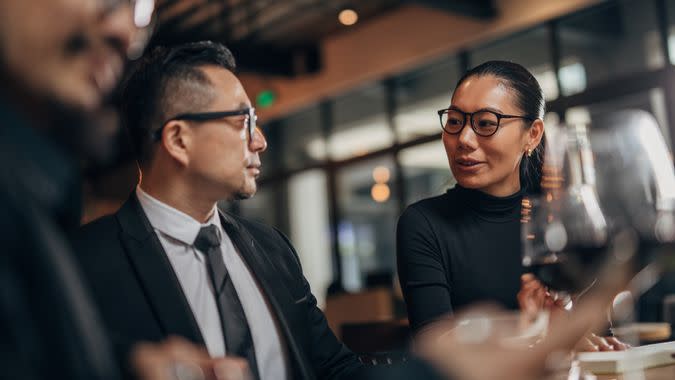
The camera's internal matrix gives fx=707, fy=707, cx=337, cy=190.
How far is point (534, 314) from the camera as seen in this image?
2.70 ft

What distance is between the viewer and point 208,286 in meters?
1.53

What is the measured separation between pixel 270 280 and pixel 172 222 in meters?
0.26

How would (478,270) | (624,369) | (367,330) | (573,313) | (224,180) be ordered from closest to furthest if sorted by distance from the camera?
(573,313), (624,369), (224,180), (478,270), (367,330)

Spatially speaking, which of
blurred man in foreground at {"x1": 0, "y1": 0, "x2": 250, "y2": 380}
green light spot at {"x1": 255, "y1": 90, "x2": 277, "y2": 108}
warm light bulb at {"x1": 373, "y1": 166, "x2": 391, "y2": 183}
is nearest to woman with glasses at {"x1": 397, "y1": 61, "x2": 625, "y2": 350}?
blurred man in foreground at {"x1": 0, "y1": 0, "x2": 250, "y2": 380}

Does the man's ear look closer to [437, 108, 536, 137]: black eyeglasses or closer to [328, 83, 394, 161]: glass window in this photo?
[437, 108, 536, 137]: black eyeglasses

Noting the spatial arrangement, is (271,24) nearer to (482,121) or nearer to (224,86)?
(482,121)

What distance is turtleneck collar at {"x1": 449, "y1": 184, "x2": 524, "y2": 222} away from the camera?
80.7 inches

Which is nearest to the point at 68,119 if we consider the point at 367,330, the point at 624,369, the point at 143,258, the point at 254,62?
the point at 143,258

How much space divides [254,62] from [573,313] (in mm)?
9213

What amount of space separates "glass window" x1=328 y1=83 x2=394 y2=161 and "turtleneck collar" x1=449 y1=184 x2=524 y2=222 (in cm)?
681

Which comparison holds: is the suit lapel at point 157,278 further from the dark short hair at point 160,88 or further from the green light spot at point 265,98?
the green light spot at point 265,98

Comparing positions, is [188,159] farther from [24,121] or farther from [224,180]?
[24,121]

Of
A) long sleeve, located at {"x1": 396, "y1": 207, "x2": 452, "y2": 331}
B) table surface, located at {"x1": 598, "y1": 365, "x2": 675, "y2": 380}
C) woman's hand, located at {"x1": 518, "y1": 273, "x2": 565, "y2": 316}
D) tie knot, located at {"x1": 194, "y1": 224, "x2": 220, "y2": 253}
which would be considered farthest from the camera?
long sleeve, located at {"x1": 396, "y1": 207, "x2": 452, "y2": 331}

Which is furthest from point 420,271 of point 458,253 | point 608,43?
point 608,43
